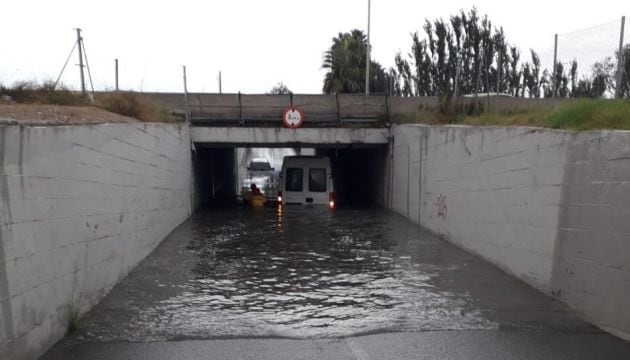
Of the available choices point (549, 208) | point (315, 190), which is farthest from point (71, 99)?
point (315, 190)

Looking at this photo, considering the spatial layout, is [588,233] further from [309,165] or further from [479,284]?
[309,165]

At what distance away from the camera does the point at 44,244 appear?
5.33 metres

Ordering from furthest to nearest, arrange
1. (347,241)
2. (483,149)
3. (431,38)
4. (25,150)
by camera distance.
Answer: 1. (431,38)
2. (347,241)
3. (483,149)
4. (25,150)

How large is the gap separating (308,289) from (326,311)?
1.19 meters

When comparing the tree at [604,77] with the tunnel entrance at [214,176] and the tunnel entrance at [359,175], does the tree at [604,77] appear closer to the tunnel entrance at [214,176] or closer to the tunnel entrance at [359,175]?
the tunnel entrance at [359,175]

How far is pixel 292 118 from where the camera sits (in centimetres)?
2092

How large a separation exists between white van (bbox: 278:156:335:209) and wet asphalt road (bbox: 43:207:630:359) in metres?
9.74

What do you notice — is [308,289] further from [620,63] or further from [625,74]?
[625,74]

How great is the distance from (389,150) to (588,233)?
1444 centimetres

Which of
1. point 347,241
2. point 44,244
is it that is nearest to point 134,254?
point 44,244

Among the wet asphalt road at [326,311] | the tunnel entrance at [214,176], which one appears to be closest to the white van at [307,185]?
the tunnel entrance at [214,176]

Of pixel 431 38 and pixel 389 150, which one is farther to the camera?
pixel 431 38

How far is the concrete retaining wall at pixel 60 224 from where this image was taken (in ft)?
15.5

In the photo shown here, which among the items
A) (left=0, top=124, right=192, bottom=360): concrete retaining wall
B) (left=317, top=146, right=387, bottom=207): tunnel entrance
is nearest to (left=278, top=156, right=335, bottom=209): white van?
(left=317, top=146, right=387, bottom=207): tunnel entrance
